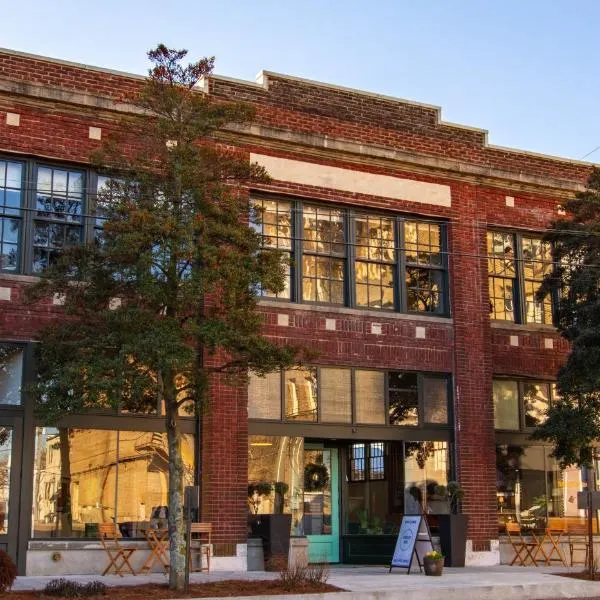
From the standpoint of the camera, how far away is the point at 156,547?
17750 mm

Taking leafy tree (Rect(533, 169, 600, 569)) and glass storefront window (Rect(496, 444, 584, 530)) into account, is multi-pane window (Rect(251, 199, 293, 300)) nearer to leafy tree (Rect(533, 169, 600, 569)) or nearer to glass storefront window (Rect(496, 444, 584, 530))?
leafy tree (Rect(533, 169, 600, 569))

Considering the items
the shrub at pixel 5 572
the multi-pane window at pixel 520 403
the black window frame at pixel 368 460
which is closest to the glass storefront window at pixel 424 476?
the black window frame at pixel 368 460

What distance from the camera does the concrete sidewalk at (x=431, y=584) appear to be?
1555cm

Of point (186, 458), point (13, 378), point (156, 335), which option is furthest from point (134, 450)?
point (156, 335)

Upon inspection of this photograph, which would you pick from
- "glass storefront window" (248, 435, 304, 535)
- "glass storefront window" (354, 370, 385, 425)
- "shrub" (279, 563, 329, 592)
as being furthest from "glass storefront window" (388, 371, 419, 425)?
"shrub" (279, 563, 329, 592)

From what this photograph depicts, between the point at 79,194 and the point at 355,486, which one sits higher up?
the point at 79,194

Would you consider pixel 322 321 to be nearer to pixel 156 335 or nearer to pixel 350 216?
pixel 350 216

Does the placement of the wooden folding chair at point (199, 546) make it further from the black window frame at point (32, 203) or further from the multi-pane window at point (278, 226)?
the black window frame at point (32, 203)

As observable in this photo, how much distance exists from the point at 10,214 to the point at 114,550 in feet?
20.2

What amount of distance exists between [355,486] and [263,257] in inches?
296

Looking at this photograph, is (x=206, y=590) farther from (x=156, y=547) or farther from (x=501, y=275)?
(x=501, y=275)

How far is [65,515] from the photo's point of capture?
1777 centimetres

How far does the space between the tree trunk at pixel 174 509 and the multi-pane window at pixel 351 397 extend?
168 inches

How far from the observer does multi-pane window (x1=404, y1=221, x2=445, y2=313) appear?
72.3 feet
